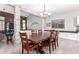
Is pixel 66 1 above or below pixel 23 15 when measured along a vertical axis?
above

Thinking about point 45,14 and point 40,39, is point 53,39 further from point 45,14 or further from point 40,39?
point 45,14

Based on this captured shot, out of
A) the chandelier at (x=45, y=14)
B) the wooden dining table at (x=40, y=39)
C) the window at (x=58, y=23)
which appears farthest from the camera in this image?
the window at (x=58, y=23)

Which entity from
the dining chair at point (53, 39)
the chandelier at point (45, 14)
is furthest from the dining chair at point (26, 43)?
the chandelier at point (45, 14)

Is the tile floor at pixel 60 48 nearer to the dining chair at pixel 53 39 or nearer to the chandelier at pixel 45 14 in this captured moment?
the dining chair at pixel 53 39

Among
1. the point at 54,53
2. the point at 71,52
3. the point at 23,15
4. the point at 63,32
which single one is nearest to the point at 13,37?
the point at 23,15

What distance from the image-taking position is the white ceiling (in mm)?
2643

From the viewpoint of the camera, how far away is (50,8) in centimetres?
274

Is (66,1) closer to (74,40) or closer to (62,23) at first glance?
(62,23)

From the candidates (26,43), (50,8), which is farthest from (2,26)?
(50,8)

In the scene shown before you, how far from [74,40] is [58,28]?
1.93 ft

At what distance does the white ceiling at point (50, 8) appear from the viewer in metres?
2.64

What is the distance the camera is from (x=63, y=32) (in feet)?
9.22
